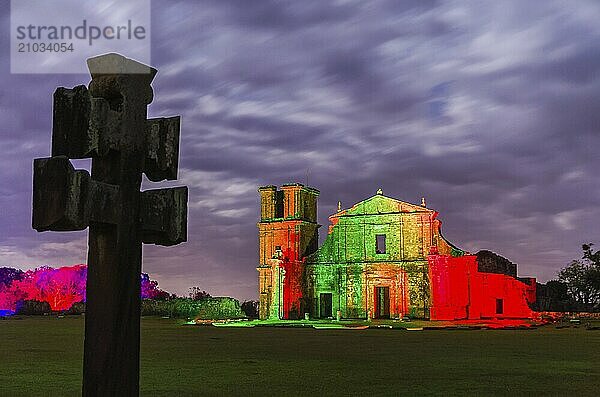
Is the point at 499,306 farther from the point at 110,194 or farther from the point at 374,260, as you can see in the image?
the point at 110,194

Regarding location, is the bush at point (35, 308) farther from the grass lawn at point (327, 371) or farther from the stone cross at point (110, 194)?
the stone cross at point (110, 194)

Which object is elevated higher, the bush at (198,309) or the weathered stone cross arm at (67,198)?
the weathered stone cross arm at (67,198)

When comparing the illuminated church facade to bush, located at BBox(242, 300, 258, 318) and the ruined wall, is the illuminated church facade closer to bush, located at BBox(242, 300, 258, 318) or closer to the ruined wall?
the ruined wall

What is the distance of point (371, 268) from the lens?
161 feet

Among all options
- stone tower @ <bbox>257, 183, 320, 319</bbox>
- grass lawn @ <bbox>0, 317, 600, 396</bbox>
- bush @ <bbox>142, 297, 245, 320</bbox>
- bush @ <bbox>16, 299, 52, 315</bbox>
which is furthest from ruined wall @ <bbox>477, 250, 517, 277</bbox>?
bush @ <bbox>16, 299, 52, 315</bbox>

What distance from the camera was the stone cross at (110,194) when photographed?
3031 millimetres

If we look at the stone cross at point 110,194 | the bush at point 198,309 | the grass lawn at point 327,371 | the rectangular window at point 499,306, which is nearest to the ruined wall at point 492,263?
the rectangular window at point 499,306

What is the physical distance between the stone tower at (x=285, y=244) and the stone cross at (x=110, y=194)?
4643cm

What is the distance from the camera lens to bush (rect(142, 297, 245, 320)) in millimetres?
58025

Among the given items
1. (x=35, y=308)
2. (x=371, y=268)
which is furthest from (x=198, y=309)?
(x=35, y=308)

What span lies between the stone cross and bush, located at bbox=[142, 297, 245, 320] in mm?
54276

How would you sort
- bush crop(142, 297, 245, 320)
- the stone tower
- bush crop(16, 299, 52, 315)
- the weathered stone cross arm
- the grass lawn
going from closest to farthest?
the weathered stone cross arm < the grass lawn < the stone tower < bush crop(142, 297, 245, 320) < bush crop(16, 299, 52, 315)

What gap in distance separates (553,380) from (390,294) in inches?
1500

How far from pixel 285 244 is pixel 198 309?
12.2 m
